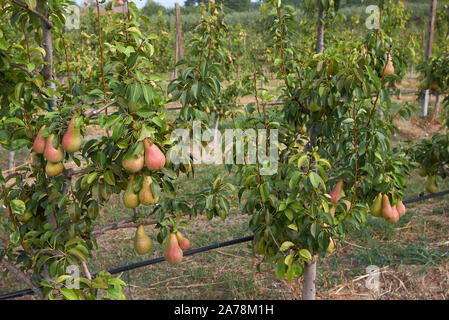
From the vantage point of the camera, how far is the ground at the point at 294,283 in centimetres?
275

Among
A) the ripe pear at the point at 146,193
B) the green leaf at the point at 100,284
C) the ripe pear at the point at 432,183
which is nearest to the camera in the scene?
the green leaf at the point at 100,284

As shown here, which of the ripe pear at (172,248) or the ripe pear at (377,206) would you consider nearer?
the ripe pear at (172,248)

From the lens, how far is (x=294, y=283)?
9.45ft

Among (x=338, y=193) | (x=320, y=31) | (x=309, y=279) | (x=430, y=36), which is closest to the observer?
(x=338, y=193)

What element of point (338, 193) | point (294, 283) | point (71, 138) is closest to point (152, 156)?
point (71, 138)

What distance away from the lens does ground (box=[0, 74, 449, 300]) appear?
108 inches

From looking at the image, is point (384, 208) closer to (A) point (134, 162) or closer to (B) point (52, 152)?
(A) point (134, 162)

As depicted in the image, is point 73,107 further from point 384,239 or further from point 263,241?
point 384,239

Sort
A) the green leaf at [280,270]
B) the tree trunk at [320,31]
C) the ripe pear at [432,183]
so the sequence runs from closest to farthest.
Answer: the green leaf at [280,270] < the tree trunk at [320,31] < the ripe pear at [432,183]

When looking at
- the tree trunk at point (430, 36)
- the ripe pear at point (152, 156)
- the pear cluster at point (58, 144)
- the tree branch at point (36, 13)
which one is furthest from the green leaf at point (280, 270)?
the tree trunk at point (430, 36)

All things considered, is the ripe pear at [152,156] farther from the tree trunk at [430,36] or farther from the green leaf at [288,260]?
the tree trunk at [430,36]

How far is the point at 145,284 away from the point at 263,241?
4.64 ft

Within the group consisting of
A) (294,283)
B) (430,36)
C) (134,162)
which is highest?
(430,36)

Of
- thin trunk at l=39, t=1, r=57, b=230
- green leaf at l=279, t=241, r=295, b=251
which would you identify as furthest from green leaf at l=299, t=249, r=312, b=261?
thin trunk at l=39, t=1, r=57, b=230
